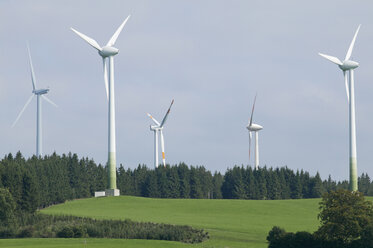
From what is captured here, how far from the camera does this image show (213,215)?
130m

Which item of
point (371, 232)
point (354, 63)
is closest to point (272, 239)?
point (371, 232)

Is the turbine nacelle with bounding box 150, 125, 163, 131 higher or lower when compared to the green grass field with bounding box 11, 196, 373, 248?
higher

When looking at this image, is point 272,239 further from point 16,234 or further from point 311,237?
point 16,234

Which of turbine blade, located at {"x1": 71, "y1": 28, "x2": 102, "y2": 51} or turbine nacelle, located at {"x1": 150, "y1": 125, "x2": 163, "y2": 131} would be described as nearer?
turbine blade, located at {"x1": 71, "y1": 28, "x2": 102, "y2": 51}

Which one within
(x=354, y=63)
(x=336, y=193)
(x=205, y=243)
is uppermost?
(x=354, y=63)

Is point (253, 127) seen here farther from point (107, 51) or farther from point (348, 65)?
point (107, 51)

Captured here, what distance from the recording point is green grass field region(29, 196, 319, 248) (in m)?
94.2

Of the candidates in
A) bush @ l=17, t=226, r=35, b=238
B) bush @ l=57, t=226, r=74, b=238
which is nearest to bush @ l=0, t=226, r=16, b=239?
bush @ l=17, t=226, r=35, b=238

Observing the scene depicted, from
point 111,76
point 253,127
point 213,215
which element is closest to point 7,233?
point 213,215

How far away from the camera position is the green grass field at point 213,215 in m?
94.2

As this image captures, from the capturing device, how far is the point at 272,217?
427 ft

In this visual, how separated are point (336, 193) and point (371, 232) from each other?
25.2 feet

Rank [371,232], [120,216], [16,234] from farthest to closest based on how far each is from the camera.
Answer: [120,216]
[16,234]
[371,232]

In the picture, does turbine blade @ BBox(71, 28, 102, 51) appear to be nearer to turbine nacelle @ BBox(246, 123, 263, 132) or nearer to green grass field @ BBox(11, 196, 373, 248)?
green grass field @ BBox(11, 196, 373, 248)
